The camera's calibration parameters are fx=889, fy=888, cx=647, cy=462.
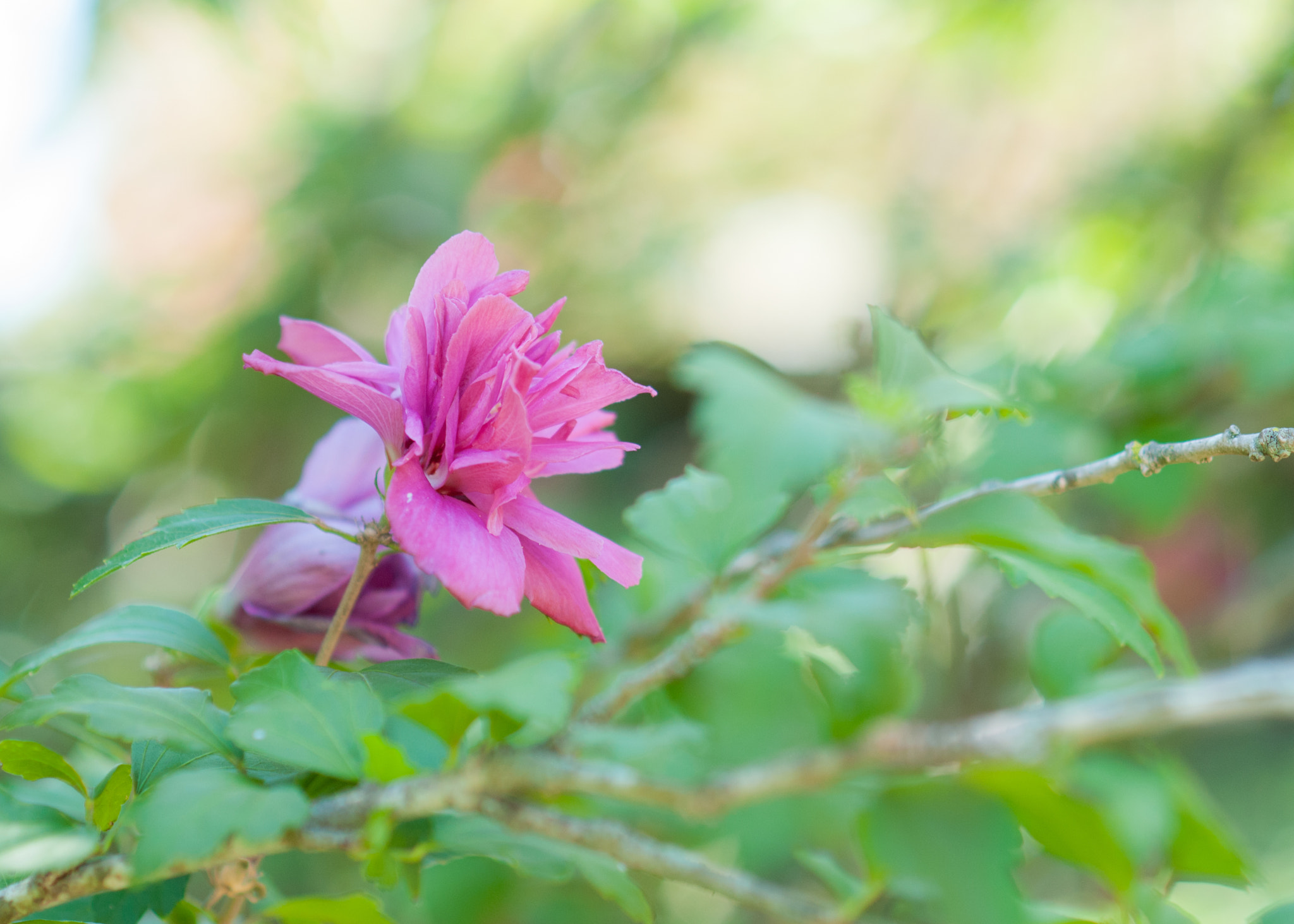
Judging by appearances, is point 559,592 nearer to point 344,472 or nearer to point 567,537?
point 567,537

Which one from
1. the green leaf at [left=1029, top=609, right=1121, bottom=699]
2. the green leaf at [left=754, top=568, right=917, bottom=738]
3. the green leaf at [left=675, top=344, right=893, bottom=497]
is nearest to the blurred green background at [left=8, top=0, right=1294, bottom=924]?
the green leaf at [left=1029, top=609, right=1121, bottom=699]

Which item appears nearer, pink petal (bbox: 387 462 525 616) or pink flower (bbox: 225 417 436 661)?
pink petal (bbox: 387 462 525 616)

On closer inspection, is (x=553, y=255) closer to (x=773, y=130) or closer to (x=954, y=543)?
(x=773, y=130)

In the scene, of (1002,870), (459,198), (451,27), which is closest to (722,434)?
(1002,870)

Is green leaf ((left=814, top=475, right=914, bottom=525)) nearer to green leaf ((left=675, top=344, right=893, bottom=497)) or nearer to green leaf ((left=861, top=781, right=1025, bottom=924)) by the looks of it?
green leaf ((left=675, top=344, right=893, bottom=497))

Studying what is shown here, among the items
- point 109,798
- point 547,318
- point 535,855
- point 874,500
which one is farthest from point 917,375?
point 109,798
